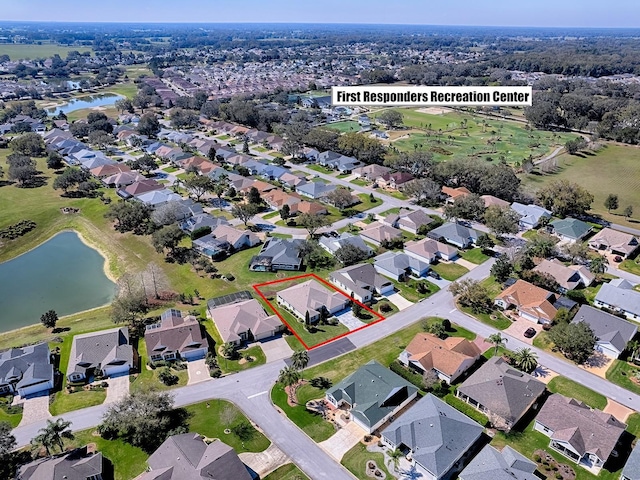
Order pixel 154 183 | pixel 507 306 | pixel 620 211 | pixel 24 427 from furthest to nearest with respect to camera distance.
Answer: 1. pixel 154 183
2. pixel 620 211
3. pixel 507 306
4. pixel 24 427

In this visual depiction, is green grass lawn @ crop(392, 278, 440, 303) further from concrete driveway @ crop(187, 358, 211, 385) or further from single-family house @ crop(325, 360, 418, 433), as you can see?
concrete driveway @ crop(187, 358, 211, 385)

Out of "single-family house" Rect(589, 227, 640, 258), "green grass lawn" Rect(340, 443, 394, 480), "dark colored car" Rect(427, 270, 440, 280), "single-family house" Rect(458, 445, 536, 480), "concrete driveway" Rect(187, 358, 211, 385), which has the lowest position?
"green grass lawn" Rect(340, 443, 394, 480)

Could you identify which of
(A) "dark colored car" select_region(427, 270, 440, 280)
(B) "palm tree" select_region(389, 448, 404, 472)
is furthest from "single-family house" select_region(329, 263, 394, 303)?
(B) "palm tree" select_region(389, 448, 404, 472)

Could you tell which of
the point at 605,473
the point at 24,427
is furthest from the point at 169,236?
the point at 605,473

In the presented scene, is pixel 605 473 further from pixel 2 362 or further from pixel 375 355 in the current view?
pixel 2 362

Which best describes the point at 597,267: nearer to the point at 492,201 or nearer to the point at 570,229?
the point at 570,229

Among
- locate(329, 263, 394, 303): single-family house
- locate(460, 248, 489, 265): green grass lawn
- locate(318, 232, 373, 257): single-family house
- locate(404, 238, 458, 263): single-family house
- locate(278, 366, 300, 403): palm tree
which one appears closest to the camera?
locate(278, 366, 300, 403): palm tree
